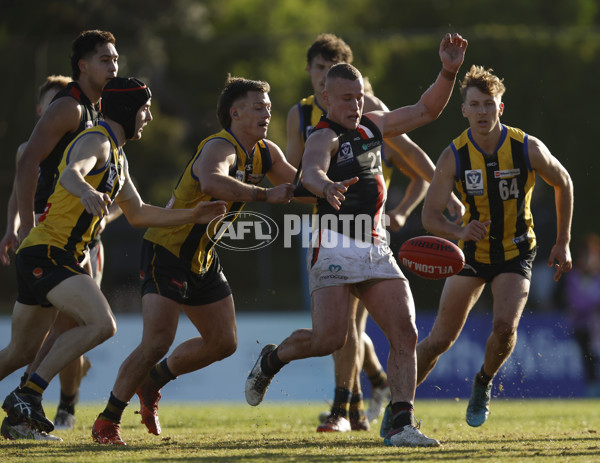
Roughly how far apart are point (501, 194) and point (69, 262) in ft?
10.2

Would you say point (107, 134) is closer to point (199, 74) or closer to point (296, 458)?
point (296, 458)

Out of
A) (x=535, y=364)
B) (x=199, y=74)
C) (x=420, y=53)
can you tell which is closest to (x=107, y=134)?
(x=535, y=364)

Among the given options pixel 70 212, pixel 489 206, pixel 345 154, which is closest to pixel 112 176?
pixel 70 212

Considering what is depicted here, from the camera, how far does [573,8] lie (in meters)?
40.1

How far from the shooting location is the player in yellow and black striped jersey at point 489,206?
23.5ft

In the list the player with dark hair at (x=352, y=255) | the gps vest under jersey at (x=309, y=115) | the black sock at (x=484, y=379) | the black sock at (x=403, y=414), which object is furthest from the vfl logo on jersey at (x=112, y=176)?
the black sock at (x=484, y=379)

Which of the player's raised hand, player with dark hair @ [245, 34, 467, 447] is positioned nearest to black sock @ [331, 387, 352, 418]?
player with dark hair @ [245, 34, 467, 447]

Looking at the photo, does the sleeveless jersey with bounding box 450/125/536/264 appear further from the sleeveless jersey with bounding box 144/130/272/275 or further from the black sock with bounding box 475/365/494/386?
the sleeveless jersey with bounding box 144/130/272/275

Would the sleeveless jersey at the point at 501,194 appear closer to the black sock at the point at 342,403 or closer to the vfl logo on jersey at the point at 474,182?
the vfl logo on jersey at the point at 474,182

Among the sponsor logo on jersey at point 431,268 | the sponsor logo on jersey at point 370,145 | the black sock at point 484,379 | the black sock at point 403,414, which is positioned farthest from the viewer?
the black sock at point 484,379

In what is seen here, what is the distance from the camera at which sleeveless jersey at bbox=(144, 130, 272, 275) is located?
6711 mm

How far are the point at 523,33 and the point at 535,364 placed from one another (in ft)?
38.4

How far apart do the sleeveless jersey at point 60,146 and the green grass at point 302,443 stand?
5.79ft

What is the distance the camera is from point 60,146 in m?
7.07
